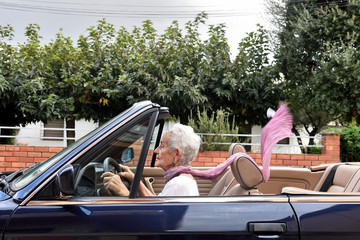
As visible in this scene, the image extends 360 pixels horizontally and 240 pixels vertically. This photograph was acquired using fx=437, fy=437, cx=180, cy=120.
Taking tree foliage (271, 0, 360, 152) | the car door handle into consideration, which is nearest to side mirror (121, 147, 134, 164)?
the car door handle

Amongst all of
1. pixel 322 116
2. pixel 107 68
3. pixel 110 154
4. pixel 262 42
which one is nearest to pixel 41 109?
pixel 107 68

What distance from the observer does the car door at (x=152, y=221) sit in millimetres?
1983

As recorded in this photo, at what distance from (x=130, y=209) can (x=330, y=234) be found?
92 centimetres

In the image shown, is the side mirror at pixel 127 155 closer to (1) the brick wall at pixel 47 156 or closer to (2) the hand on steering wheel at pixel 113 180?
(2) the hand on steering wheel at pixel 113 180

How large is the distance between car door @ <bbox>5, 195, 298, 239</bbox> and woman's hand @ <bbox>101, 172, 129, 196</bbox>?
6.4 inches

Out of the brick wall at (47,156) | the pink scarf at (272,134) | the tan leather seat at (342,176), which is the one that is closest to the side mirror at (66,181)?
the pink scarf at (272,134)

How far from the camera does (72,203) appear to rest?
2.05m

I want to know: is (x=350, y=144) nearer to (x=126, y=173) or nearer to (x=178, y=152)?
(x=178, y=152)

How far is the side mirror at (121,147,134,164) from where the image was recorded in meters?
2.36

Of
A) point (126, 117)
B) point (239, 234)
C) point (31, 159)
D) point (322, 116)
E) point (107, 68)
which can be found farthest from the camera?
point (322, 116)

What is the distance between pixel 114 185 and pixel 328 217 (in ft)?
3.46

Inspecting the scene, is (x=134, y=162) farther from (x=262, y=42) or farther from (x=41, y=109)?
(x=262, y=42)

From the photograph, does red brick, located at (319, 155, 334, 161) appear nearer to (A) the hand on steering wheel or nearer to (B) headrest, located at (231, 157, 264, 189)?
(B) headrest, located at (231, 157, 264, 189)

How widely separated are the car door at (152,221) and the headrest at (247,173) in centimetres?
40
